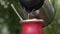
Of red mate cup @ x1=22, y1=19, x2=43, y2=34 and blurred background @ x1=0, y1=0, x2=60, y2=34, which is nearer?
red mate cup @ x1=22, y1=19, x2=43, y2=34

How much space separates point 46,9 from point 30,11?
0.59ft

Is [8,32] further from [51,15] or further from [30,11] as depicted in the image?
[30,11]

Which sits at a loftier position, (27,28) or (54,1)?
(54,1)

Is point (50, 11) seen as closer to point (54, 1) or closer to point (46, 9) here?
point (46, 9)

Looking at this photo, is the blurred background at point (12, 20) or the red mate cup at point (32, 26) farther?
the blurred background at point (12, 20)

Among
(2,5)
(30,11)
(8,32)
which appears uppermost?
(2,5)

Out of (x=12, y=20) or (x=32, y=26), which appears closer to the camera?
(x=32, y=26)

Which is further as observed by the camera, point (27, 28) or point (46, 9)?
point (46, 9)

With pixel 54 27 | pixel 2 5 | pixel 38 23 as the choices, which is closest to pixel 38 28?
pixel 38 23

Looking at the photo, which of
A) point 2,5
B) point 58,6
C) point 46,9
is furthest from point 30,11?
point 2,5

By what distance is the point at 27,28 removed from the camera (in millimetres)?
639

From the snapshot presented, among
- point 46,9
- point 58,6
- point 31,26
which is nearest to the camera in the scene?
point 31,26

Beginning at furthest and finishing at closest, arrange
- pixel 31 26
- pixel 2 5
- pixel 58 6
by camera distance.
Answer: pixel 2 5
pixel 58 6
pixel 31 26

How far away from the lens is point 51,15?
0.88 m
